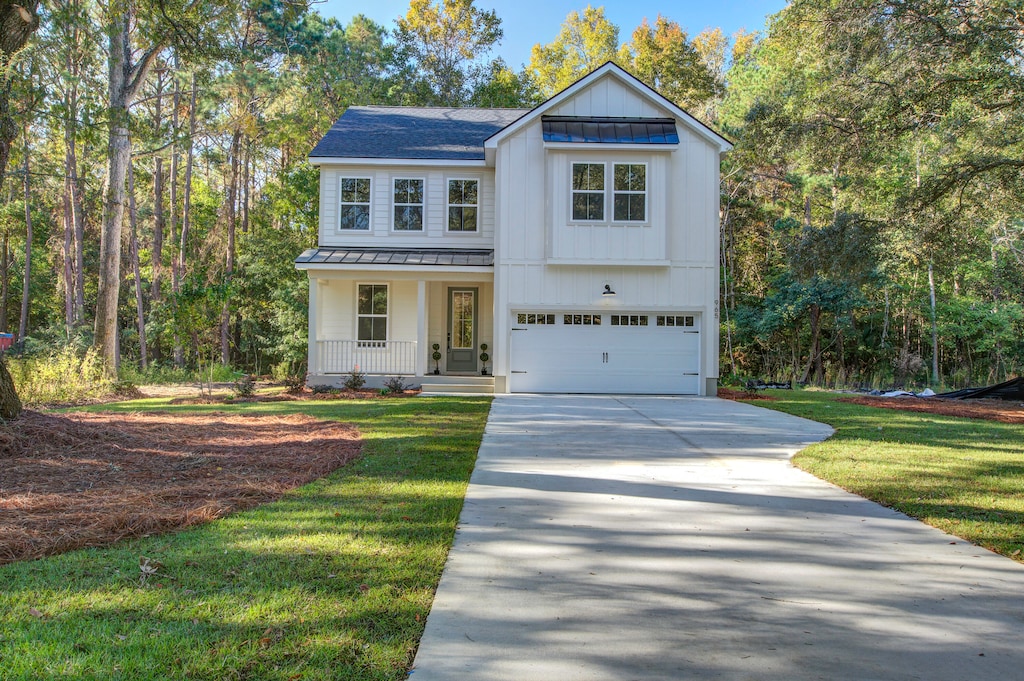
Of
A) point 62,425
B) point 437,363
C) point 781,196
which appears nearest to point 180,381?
point 437,363

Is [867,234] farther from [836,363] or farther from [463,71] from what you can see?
[463,71]

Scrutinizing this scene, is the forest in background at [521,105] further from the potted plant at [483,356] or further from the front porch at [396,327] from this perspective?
the potted plant at [483,356]

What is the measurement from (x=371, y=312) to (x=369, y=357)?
1.37 meters

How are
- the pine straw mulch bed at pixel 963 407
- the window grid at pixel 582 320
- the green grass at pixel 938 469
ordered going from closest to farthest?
1. the green grass at pixel 938 469
2. the pine straw mulch bed at pixel 963 407
3. the window grid at pixel 582 320

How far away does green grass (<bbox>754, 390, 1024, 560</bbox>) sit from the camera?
506cm

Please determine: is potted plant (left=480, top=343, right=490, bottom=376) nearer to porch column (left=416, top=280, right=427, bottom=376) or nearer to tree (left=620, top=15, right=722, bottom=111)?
porch column (left=416, top=280, right=427, bottom=376)

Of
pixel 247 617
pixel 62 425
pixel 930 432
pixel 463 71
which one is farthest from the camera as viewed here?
pixel 463 71

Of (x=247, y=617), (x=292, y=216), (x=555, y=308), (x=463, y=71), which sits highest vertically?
(x=463, y=71)

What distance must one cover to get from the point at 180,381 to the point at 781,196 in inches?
892

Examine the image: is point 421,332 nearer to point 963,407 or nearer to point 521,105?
point 963,407

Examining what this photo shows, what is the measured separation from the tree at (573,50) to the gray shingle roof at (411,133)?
13.9m

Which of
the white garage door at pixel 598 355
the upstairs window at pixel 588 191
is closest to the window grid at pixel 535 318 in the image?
the white garage door at pixel 598 355

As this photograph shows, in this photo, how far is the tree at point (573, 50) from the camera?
33.6 meters

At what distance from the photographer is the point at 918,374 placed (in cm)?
2236
